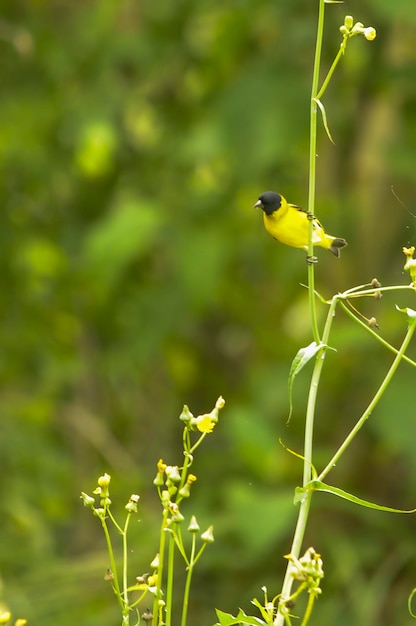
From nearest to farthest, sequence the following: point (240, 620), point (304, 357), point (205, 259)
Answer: point (240, 620) < point (304, 357) < point (205, 259)

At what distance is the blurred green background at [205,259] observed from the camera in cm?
329

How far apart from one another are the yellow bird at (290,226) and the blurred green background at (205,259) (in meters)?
1.75

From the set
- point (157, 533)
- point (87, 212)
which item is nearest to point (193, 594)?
point (157, 533)

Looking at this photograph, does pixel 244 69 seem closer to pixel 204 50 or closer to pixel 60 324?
pixel 204 50

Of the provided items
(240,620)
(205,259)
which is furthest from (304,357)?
(205,259)

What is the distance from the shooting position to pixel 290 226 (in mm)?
1246

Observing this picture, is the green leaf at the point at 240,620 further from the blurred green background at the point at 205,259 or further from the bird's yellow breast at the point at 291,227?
the blurred green background at the point at 205,259

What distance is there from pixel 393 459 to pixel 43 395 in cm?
143

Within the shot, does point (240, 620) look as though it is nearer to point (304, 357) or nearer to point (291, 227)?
point (304, 357)

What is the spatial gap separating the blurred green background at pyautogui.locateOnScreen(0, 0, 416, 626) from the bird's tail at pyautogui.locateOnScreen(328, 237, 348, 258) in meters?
1.73

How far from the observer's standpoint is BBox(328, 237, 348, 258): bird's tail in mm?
1204

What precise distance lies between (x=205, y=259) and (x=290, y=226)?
202 cm

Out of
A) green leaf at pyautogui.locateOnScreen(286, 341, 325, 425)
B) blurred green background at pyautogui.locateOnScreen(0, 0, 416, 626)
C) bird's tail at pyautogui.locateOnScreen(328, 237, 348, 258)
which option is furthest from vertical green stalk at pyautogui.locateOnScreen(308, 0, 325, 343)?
blurred green background at pyautogui.locateOnScreen(0, 0, 416, 626)

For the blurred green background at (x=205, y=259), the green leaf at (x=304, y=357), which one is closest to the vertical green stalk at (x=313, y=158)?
the green leaf at (x=304, y=357)
